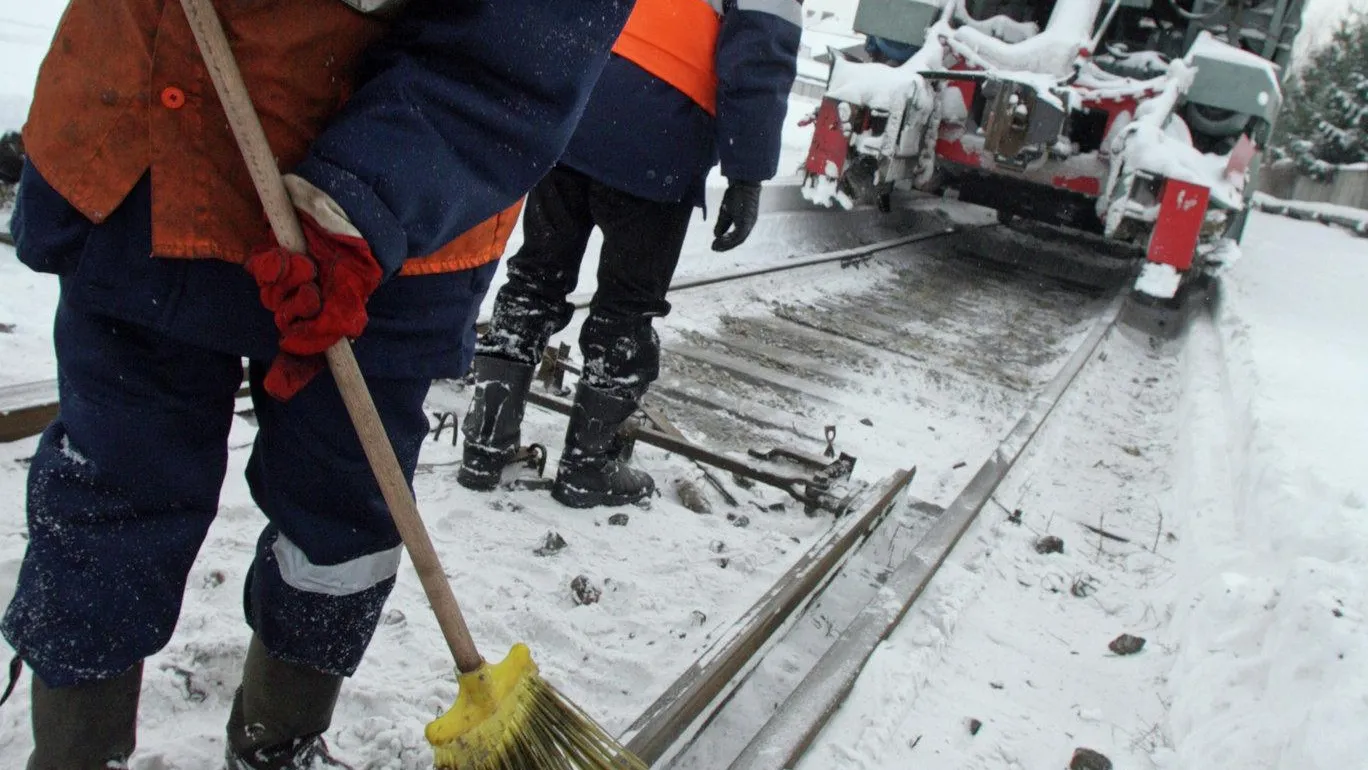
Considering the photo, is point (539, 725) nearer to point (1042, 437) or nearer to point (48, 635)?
point (48, 635)

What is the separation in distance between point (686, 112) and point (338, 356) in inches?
67.6

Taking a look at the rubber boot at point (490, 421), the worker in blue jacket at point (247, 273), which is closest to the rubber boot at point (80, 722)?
the worker in blue jacket at point (247, 273)

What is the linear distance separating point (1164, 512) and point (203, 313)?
12.4 feet

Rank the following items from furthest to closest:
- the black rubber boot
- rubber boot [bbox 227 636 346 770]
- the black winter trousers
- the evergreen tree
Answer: the evergreen tree < the black rubber boot < the black winter trousers < rubber boot [bbox 227 636 346 770]

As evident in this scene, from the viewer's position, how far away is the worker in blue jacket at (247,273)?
1.17 metres

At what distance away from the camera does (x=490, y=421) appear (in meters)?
2.93

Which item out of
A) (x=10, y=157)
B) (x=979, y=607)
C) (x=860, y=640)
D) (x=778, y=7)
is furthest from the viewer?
(x=10, y=157)

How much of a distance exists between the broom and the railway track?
357 mm

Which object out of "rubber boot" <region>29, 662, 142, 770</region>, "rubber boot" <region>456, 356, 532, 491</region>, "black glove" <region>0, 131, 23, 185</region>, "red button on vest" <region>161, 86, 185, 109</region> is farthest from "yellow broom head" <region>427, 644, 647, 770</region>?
"black glove" <region>0, 131, 23, 185</region>

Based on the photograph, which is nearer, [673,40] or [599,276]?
[673,40]

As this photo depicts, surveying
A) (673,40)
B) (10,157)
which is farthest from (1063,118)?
(10,157)

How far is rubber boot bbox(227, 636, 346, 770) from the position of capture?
156 centimetres

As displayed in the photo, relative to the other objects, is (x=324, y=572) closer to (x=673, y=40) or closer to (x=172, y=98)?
(x=172, y=98)

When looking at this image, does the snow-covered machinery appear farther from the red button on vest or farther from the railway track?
the red button on vest
